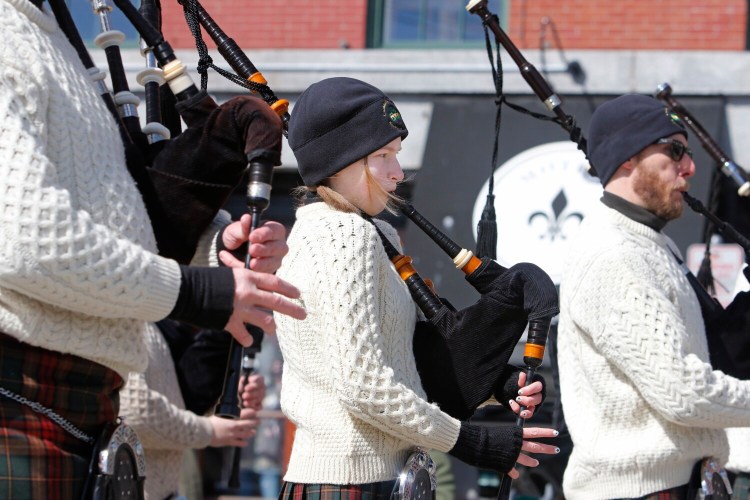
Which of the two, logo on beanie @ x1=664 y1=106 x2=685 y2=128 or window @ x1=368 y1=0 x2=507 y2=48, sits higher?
window @ x1=368 y1=0 x2=507 y2=48

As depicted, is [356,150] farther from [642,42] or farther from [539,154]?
[642,42]

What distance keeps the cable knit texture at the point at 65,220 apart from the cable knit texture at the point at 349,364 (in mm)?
548

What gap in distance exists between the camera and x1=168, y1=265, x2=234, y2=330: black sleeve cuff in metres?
1.96

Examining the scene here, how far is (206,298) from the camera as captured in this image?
6.45ft

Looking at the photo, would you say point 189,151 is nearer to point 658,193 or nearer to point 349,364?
point 349,364

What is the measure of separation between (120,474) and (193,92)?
2.53 ft

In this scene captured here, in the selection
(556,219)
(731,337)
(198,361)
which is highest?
(731,337)

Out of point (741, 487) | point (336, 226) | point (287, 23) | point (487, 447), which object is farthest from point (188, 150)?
point (287, 23)

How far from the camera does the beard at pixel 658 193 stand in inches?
149

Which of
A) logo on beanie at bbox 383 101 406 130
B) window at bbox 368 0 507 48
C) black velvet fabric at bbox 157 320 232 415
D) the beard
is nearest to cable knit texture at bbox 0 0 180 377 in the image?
logo on beanie at bbox 383 101 406 130

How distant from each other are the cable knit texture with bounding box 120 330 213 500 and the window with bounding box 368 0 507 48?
185 inches

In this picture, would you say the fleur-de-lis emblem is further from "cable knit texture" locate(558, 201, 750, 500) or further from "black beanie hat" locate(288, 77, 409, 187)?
"black beanie hat" locate(288, 77, 409, 187)

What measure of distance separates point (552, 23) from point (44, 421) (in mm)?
6159

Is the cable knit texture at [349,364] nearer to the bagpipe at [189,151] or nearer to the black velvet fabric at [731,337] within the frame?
the bagpipe at [189,151]
